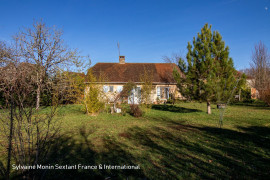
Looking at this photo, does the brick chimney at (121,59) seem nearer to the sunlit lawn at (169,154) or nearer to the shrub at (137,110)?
the shrub at (137,110)

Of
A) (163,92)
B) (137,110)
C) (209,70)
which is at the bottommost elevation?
(137,110)

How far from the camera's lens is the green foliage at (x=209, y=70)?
9.84m

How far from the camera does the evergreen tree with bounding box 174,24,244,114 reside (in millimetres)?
9836

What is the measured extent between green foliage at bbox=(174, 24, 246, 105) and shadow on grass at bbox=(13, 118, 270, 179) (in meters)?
4.27

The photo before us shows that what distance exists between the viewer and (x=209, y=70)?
33.6 ft

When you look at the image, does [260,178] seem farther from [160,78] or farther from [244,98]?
[244,98]

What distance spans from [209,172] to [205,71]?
8.37m

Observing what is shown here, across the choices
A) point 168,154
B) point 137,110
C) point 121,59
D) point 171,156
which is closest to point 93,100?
point 137,110

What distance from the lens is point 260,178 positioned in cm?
299

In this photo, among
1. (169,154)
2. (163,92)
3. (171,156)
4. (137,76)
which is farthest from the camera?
(137,76)

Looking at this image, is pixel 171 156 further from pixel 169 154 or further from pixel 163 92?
pixel 163 92

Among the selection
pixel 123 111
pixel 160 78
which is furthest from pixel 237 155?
pixel 160 78

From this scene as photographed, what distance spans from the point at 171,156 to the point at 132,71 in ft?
59.1

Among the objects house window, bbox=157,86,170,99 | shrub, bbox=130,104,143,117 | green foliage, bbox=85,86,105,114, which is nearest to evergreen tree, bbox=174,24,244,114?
shrub, bbox=130,104,143,117
